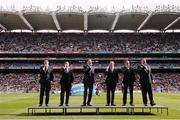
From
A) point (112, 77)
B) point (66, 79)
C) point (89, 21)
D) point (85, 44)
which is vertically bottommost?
point (66, 79)

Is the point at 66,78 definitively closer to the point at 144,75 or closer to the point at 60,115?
the point at 60,115

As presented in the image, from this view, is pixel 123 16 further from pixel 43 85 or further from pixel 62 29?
pixel 43 85

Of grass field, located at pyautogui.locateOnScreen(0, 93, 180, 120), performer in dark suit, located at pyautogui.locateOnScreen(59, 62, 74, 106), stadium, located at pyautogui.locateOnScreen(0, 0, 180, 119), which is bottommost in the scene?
grass field, located at pyautogui.locateOnScreen(0, 93, 180, 120)

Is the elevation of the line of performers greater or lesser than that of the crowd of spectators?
lesser

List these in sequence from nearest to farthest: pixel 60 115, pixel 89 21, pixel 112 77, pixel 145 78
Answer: pixel 60 115 < pixel 145 78 < pixel 112 77 < pixel 89 21

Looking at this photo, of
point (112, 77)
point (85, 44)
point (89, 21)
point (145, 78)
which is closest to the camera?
point (145, 78)

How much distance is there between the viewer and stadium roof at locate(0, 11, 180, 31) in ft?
233

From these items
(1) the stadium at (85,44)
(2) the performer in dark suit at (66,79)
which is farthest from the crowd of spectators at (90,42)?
(2) the performer in dark suit at (66,79)

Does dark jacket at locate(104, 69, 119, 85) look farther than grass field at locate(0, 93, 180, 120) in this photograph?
Yes

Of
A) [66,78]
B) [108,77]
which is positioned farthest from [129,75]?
[66,78]

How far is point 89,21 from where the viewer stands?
253ft

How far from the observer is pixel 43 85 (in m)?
19.0

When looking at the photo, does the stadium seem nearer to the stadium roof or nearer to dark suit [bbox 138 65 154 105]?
the stadium roof

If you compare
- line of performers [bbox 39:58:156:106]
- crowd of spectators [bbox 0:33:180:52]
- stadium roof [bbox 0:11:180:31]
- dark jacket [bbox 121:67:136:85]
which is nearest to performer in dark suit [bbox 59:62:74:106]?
line of performers [bbox 39:58:156:106]
